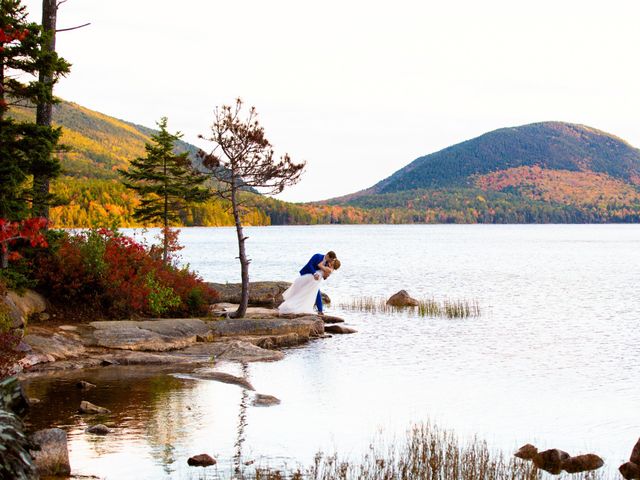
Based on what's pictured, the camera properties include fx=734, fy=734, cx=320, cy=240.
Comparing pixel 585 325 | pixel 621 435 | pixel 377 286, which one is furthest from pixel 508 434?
pixel 377 286

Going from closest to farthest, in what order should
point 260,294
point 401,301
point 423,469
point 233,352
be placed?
point 423,469
point 233,352
point 260,294
point 401,301

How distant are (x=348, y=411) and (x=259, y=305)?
19902 mm

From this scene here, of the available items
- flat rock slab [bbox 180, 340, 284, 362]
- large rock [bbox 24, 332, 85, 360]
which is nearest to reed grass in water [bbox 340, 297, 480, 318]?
flat rock slab [bbox 180, 340, 284, 362]

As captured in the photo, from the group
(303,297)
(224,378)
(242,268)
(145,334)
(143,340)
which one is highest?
(242,268)

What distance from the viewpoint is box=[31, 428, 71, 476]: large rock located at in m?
10.3

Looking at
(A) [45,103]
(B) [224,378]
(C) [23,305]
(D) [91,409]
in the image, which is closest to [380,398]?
(B) [224,378]

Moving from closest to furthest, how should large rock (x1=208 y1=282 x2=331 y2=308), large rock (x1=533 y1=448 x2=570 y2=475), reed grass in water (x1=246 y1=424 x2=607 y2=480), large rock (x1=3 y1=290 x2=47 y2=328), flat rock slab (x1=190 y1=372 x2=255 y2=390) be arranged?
reed grass in water (x1=246 y1=424 x2=607 y2=480) < large rock (x1=533 y1=448 x2=570 y2=475) < flat rock slab (x1=190 y1=372 x2=255 y2=390) < large rock (x1=3 y1=290 x2=47 y2=328) < large rock (x1=208 y1=282 x2=331 y2=308)

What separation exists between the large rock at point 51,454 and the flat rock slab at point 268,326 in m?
13.5

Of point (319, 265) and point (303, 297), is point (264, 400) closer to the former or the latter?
point (319, 265)

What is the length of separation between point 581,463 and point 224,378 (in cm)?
881

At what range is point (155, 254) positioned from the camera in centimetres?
3256

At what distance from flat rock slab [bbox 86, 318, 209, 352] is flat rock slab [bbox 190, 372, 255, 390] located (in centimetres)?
326

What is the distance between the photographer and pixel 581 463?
495 inches

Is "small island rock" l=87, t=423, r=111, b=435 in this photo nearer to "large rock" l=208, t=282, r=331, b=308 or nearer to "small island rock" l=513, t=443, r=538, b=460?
"small island rock" l=513, t=443, r=538, b=460
